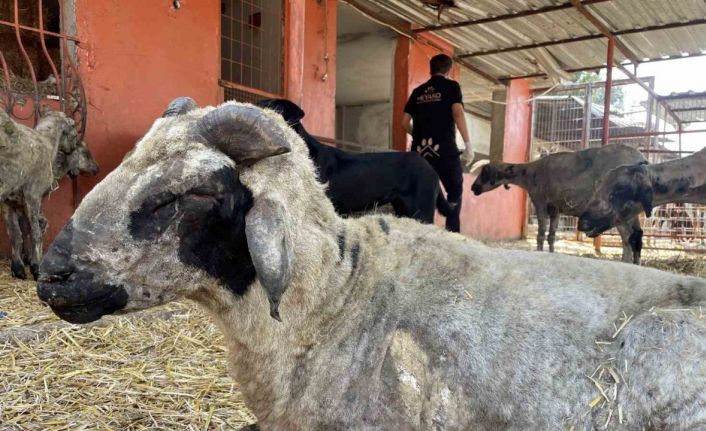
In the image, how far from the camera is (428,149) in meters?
7.54

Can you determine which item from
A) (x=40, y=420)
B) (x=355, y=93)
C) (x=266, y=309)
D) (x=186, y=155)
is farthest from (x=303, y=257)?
(x=355, y=93)

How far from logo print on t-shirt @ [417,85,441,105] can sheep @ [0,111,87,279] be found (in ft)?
14.2

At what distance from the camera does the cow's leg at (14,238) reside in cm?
535

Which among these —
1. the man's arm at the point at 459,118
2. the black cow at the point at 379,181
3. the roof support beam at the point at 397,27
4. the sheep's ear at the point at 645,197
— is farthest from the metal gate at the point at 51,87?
the sheep's ear at the point at 645,197

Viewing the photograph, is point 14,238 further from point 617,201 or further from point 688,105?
point 688,105

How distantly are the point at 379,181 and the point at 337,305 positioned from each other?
176 inches

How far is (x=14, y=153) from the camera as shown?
5168mm

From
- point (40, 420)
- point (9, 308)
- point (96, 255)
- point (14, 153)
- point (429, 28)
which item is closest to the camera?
point (96, 255)

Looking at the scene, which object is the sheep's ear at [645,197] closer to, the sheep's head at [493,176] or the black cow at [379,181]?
the black cow at [379,181]

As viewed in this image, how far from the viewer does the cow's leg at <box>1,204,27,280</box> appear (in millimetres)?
5348

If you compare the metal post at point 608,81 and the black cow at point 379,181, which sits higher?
the metal post at point 608,81

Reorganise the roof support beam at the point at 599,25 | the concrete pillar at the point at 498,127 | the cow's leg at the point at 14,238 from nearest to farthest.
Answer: the cow's leg at the point at 14,238, the roof support beam at the point at 599,25, the concrete pillar at the point at 498,127

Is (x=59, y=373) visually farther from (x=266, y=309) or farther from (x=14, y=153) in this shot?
(x=14, y=153)

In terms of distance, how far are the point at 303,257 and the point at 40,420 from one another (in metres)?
1.86
